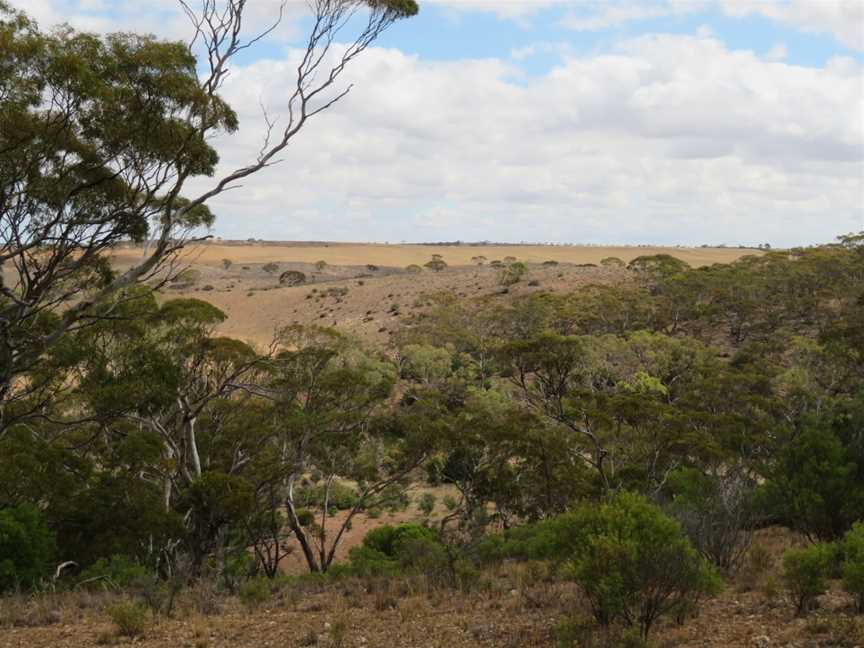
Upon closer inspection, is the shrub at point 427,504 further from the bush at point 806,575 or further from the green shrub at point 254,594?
the bush at point 806,575

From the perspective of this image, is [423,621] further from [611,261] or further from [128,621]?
[611,261]

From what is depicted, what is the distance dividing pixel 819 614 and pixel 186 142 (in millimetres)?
10021

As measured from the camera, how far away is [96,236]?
39.3ft

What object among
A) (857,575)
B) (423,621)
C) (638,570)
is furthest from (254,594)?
(857,575)

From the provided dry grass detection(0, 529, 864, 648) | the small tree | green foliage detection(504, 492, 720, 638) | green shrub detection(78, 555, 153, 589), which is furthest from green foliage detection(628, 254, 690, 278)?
green foliage detection(504, 492, 720, 638)

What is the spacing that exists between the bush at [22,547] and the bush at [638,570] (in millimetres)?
10663

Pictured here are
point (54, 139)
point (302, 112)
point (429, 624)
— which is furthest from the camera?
point (302, 112)

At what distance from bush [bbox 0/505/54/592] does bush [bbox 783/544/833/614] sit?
1250 centimetres

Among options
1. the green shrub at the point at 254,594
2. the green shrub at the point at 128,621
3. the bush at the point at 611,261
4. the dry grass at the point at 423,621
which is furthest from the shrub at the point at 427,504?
the bush at the point at 611,261

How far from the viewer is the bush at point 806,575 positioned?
29.1 ft

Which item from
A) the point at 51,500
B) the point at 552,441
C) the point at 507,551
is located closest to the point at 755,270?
the point at 552,441

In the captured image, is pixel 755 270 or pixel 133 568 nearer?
pixel 133 568

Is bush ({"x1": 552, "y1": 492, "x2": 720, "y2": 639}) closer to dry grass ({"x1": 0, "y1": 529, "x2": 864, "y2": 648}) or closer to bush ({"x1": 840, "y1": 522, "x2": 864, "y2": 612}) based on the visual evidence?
dry grass ({"x1": 0, "y1": 529, "x2": 864, "y2": 648})

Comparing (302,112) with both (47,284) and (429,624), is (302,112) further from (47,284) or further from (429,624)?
(429,624)
